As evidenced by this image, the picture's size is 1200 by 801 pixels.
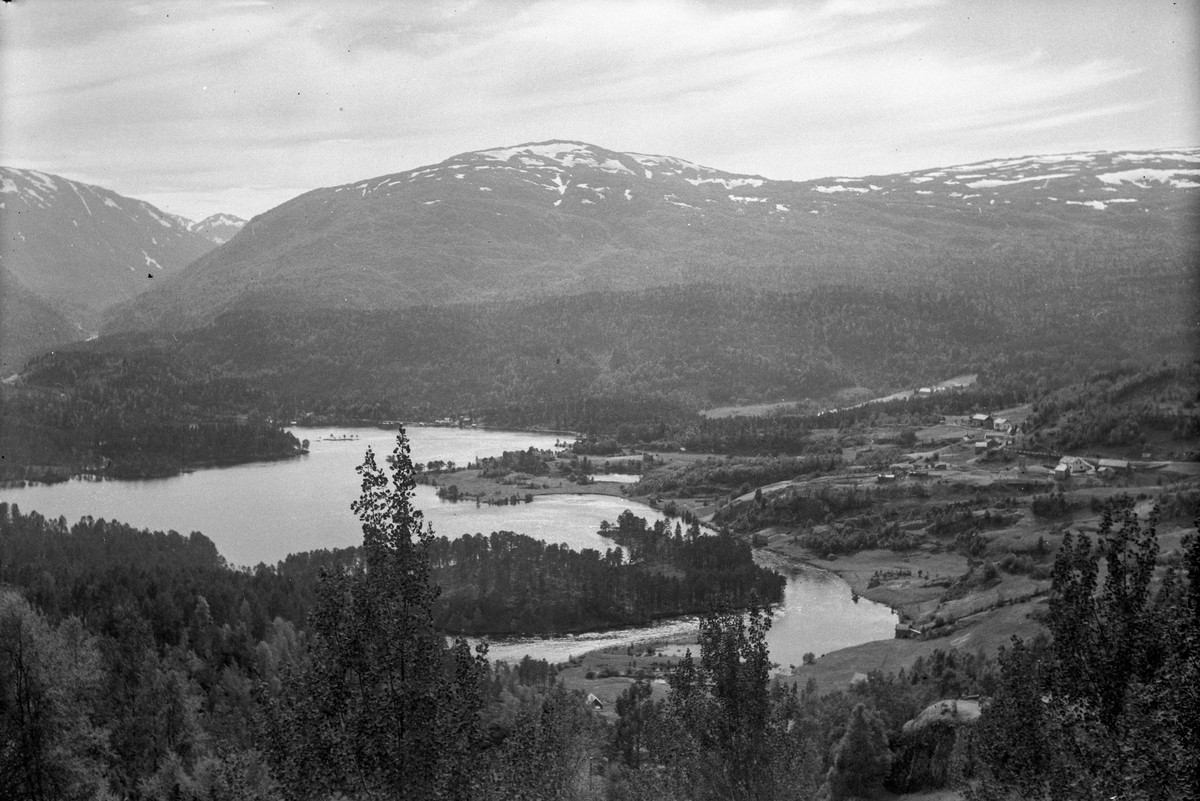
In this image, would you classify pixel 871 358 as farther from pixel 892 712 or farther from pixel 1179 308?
pixel 892 712

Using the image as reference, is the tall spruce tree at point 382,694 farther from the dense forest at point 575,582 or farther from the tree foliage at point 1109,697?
the dense forest at point 575,582

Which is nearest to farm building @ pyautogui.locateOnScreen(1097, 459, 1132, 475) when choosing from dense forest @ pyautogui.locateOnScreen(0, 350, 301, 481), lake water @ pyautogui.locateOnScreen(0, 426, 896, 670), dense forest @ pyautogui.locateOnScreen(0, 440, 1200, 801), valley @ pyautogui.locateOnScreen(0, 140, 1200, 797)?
valley @ pyautogui.locateOnScreen(0, 140, 1200, 797)

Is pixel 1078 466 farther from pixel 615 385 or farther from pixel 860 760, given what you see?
pixel 615 385

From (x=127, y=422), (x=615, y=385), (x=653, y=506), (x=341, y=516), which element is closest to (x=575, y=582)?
(x=653, y=506)

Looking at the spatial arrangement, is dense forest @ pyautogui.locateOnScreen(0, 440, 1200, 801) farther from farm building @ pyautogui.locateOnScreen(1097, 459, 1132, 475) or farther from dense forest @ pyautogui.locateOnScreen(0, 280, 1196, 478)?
dense forest @ pyautogui.locateOnScreen(0, 280, 1196, 478)

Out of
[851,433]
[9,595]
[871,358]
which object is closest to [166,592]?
[9,595]
